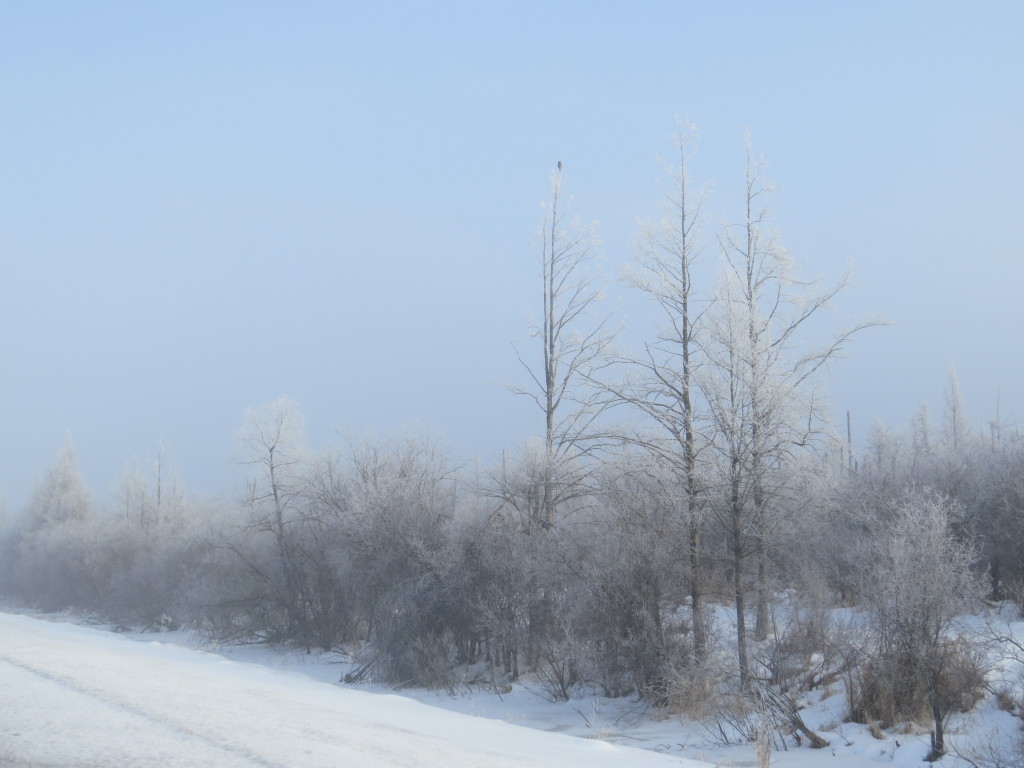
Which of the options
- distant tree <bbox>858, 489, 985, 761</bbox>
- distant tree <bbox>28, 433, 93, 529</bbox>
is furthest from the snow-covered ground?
distant tree <bbox>28, 433, 93, 529</bbox>

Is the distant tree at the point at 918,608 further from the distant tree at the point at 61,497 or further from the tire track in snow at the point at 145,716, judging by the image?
the distant tree at the point at 61,497

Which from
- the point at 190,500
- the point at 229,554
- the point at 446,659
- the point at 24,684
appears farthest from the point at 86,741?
the point at 190,500

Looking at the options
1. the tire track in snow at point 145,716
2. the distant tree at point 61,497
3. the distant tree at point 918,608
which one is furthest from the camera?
the distant tree at point 61,497

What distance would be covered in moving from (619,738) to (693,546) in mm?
4148

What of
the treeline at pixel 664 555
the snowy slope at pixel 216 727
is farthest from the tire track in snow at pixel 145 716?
the treeline at pixel 664 555

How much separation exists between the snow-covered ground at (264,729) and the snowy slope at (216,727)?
2 centimetres

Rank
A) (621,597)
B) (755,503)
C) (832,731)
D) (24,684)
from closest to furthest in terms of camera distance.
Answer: (24,684) < (832,731) < (755,503) < (621,597)

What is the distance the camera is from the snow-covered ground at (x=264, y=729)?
6.08 m

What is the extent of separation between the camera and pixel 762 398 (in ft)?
54.3

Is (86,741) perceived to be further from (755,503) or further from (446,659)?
(446,659)

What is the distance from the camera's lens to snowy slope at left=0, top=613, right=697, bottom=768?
5969 millimetres

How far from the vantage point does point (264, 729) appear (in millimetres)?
7137

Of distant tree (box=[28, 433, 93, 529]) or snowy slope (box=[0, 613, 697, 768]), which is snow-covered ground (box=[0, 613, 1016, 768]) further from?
distant tree (box=[28, 433, 93, 529])

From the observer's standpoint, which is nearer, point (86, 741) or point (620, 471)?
point (86, 741)
